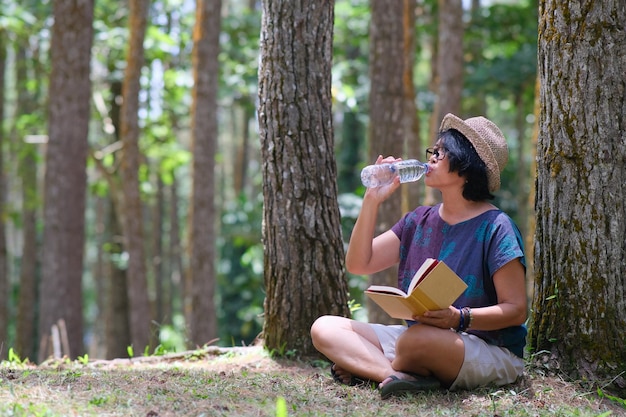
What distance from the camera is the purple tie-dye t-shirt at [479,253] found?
4.09m

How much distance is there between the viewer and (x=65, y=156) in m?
9.95

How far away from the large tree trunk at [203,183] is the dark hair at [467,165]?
21.8 feet

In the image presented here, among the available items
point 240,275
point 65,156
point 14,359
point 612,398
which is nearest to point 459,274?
point 612,398

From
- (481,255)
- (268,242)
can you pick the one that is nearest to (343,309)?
(268,242)

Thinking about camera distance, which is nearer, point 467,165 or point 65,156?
point 467,165

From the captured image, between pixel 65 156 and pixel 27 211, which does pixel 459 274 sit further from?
pixel 27 211

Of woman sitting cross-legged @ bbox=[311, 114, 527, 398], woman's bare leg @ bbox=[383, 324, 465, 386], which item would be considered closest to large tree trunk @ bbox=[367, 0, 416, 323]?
woman sitting cross-legged @ bbox=[311, 114, 527, 398]

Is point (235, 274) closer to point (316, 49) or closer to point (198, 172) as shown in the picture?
point (198, 172)

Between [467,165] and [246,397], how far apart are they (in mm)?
1786

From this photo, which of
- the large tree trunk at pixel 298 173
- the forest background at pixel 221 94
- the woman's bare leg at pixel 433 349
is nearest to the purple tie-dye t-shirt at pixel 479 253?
the woman's bare leg at pixel 433 349

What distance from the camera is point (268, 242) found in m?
5.34

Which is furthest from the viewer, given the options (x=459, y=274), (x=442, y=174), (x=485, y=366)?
(x=442, y=174)

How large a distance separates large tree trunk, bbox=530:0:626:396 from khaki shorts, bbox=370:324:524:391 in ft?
1.22

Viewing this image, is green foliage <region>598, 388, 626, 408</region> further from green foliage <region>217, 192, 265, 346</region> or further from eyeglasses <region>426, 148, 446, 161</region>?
green foliage <region>217, 192, 265, 346</region>
